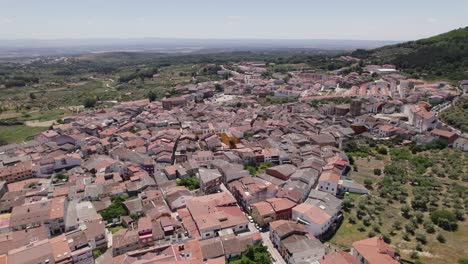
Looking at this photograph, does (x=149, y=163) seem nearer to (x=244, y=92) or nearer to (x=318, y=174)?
(x=318, y=174)

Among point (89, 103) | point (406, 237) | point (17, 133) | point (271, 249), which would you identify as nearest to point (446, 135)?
point (406, 237)

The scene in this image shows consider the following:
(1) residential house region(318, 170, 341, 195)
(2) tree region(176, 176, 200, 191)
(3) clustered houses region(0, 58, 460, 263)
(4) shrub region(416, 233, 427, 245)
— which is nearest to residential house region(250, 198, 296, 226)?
(3) clustered houses region(0, 58, 460, 263)

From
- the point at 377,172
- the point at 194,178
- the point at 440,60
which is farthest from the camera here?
the point at 440,60

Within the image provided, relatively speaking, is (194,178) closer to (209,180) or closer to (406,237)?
(209,180)

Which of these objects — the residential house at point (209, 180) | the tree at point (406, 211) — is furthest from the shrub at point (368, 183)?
the residential house at point (209, 180)

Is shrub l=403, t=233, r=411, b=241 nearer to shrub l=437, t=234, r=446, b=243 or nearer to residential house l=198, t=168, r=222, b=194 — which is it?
shrub l=437, t=234, r=446, b=243

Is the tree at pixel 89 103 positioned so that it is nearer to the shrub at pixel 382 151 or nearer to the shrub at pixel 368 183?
the shrub at pixel 382 151
